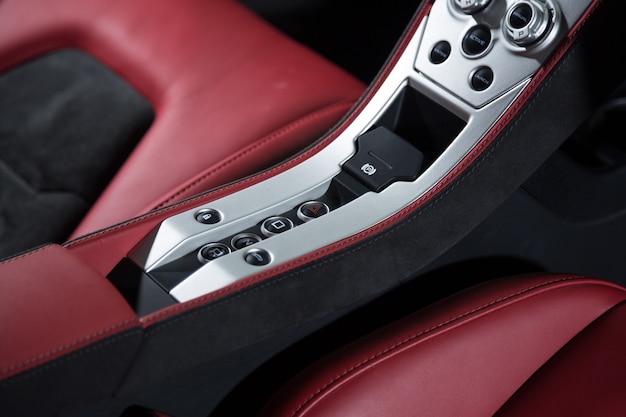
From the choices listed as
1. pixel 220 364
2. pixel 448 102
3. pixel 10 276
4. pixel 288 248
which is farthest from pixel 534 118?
pixel 10 276

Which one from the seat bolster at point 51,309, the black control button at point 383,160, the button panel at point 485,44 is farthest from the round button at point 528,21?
the seat bolster at point 51,309

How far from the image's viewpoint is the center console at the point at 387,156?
2.66ft

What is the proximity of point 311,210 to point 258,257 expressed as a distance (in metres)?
0.10

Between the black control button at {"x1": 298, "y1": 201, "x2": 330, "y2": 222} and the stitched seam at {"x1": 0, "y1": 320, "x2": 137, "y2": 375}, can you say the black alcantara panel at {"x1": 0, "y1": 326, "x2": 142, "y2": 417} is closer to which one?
the stitched seam at {"x1": 0, "y1": 320, "x2": 137, "y2": 375}

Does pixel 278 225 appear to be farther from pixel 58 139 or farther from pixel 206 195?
pixel 58 139

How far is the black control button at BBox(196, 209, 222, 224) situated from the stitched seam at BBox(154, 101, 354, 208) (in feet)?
0.29

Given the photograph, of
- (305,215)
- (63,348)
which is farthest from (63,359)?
(305,215)

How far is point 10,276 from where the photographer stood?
2.29ft

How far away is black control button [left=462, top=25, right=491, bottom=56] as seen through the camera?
925 mm

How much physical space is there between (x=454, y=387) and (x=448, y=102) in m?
0.33

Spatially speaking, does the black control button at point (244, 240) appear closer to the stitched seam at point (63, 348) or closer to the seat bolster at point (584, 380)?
the stitched seam at point (63, 348)

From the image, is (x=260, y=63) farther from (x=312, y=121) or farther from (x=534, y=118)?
(x=534, y=118)

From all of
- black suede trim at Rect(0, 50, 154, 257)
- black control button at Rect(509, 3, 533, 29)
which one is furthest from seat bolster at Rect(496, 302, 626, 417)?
black suede trim at Rect(0, 50, 154, 257)

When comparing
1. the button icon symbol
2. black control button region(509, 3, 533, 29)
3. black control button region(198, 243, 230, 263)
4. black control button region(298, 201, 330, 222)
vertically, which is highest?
black control button region(509, 3, 533, 29)
